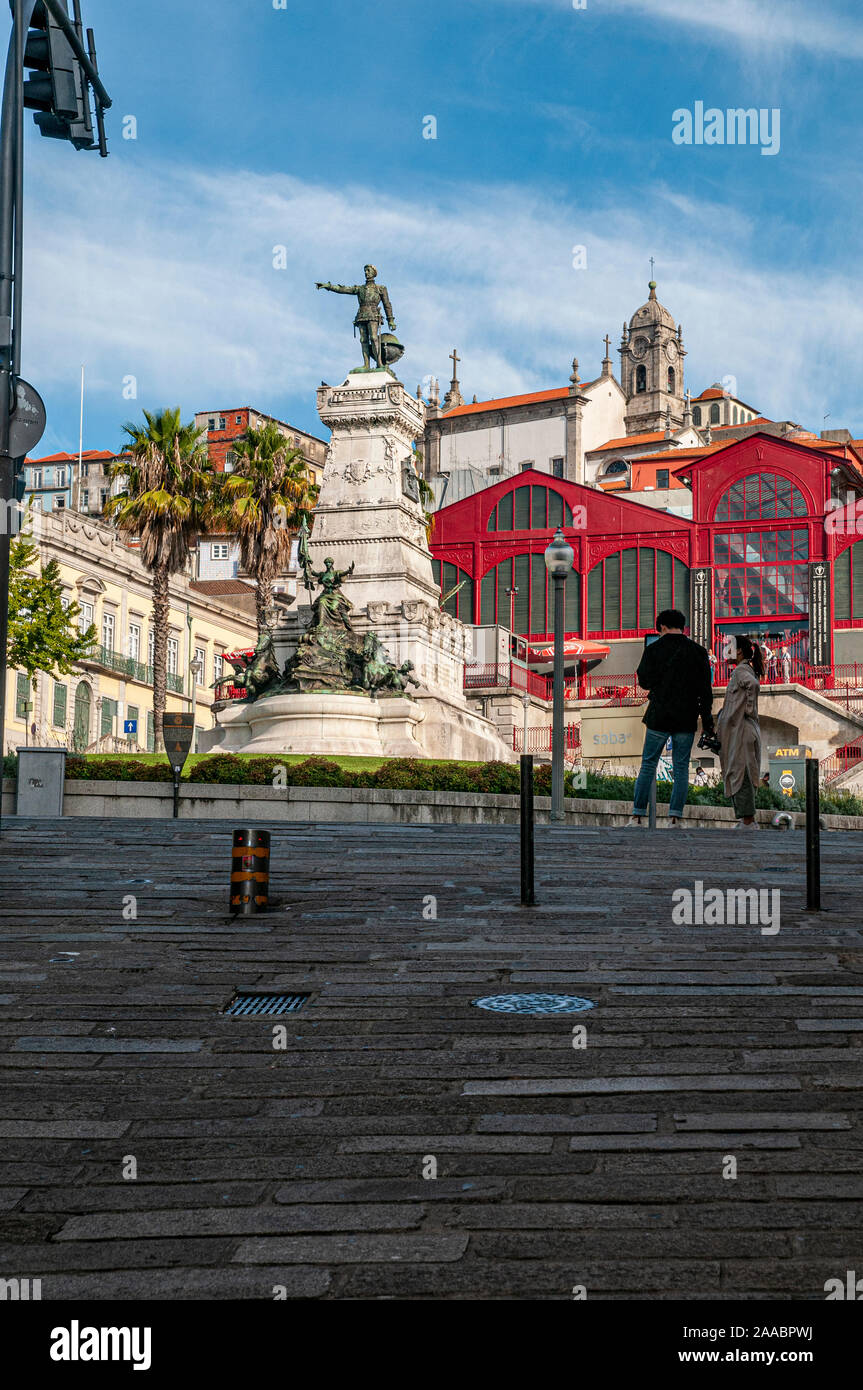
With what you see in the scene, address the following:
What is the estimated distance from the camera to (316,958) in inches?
347

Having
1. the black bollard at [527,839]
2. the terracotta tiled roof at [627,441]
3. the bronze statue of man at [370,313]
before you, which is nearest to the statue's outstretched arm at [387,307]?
the bronze statue of man at [370,313]

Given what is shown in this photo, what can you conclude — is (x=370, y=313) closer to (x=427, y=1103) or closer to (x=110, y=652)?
(x=110, y=652)

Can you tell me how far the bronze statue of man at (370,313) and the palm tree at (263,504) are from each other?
6603 millimetres

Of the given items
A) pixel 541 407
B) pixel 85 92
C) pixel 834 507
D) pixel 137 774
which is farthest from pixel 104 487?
pixel 85 92

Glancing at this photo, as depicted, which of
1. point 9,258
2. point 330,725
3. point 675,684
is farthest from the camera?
point 330,725

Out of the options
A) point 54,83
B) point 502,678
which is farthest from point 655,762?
point 502,678

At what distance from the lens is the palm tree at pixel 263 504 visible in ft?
161

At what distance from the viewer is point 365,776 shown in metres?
28.5

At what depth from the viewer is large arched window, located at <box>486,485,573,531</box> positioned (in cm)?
6906

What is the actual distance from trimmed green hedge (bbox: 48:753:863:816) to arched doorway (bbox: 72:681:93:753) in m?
30.4

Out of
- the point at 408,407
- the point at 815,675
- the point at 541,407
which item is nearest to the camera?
the point at 408,407

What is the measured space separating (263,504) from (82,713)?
16604mm
